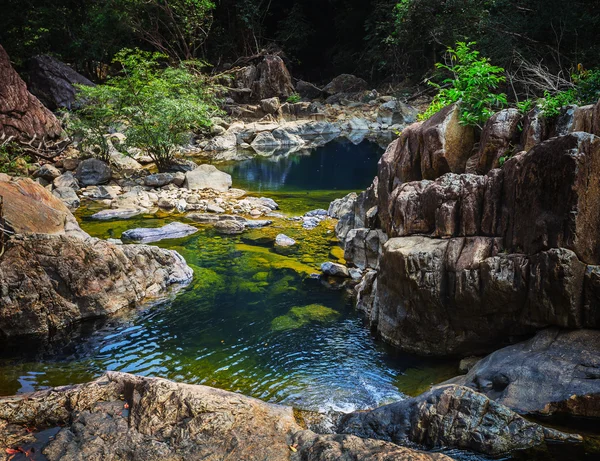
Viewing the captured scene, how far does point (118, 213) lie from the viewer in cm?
1488

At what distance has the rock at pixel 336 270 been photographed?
1012cm

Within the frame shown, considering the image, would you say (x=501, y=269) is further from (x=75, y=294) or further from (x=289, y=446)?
(x=75, y=294)

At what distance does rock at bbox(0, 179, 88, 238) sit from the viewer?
9.13 m

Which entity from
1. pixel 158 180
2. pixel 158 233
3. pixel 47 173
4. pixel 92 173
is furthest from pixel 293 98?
pixel 158 233

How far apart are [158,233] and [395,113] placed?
2314cm

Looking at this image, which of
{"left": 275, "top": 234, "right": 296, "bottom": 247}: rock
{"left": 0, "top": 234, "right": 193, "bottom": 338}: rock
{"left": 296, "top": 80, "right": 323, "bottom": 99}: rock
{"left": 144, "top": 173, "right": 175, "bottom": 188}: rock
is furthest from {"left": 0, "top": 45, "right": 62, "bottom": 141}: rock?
{"left": 296, "top": 80, "right": 323, "bottom": 99}: rock

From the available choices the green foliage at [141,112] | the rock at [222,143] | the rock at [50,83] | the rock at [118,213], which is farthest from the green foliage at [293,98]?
the rock at [118,213]

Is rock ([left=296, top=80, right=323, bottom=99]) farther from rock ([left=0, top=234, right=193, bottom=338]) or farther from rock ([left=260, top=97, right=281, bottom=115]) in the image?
rock ([left=0, top=234, right=193, bottom=338])

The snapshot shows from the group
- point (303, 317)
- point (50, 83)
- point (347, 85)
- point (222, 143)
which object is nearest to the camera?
point (303, 317)

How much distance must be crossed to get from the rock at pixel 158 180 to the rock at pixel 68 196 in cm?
253

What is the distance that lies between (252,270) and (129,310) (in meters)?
2.79

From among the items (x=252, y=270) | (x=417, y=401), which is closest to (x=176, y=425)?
(x=417, y=401)

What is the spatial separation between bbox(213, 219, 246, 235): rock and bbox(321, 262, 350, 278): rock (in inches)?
152

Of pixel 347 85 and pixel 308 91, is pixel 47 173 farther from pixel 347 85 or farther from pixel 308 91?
pixel 347 85
